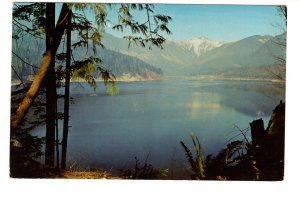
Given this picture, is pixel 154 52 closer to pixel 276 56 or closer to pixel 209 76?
pixel 209 76

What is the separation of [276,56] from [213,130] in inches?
40.7

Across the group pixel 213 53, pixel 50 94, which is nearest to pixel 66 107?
pixel 50 94

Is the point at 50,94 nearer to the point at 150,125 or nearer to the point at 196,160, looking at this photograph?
the point at 150,125

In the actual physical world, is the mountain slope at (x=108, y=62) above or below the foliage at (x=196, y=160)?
above

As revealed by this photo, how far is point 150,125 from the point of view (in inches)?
175

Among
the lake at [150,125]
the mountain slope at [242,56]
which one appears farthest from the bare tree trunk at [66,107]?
the mountain slope at [242,56]

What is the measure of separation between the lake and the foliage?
0.16 ft

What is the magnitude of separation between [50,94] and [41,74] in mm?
234

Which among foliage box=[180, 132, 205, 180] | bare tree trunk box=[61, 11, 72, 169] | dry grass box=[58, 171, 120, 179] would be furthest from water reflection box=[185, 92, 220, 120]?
bare tree trunk box=[61, 11, 72, 169]

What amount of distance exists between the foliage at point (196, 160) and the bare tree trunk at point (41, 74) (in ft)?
5.33

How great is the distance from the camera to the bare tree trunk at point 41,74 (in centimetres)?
432

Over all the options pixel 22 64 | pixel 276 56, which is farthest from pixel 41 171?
pixel 276 56

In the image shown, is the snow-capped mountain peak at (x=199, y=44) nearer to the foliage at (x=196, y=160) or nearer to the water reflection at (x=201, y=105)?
the water reflection at (x=201, y=105)

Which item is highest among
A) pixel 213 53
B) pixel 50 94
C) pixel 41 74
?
pixel 213 53
